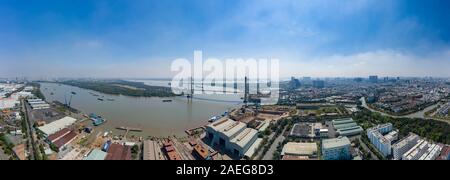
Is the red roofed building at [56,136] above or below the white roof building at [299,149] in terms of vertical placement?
below

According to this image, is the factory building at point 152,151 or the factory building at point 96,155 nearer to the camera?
the factory building at point 96,155

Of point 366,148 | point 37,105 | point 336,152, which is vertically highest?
point 37,105

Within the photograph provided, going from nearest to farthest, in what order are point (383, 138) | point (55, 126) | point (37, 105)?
point (383, 138) → point (55, 126) → point (37, 105)

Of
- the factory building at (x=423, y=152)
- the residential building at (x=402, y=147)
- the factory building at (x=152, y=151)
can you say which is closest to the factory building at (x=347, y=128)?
the residential building at (x=402, y=147)

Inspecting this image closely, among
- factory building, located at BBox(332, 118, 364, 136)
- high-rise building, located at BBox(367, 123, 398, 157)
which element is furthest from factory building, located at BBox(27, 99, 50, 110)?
high-rise building, located at BBox(367, 123, 398, 157)

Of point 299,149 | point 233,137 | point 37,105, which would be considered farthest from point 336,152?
point 37,105

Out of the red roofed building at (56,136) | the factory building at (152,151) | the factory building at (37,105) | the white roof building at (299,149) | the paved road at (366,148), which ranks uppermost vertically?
the factory building at (37,105)

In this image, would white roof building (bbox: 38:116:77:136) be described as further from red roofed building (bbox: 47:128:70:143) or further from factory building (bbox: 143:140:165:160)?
factory building (bbox: 143:140:165:160)

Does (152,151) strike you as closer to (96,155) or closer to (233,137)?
(96,155)

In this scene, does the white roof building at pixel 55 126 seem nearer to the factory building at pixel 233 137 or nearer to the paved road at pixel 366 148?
the factory building at pixel 233 137
